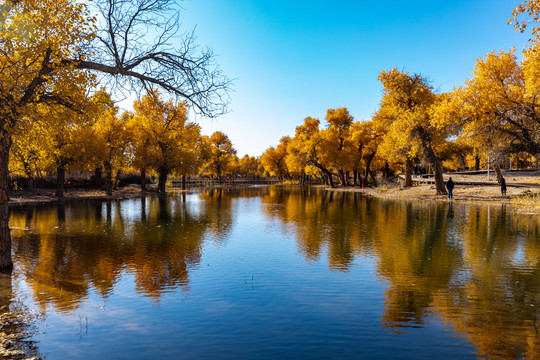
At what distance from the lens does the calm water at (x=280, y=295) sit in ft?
19.1

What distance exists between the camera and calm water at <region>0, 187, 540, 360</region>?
5836 mm

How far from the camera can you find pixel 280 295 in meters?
8.30

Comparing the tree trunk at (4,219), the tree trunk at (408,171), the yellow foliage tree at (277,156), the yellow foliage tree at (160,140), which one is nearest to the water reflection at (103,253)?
the tree trunk at (4,219)

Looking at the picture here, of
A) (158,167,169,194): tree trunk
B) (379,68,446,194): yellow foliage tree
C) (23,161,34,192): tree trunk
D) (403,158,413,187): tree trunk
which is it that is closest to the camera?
(379,68,446,194): yellow foliage tree

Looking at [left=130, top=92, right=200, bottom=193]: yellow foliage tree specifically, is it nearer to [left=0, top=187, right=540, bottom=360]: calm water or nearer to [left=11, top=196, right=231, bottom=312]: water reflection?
[left=11, top=196, right=231, bottom=312]: water reflection

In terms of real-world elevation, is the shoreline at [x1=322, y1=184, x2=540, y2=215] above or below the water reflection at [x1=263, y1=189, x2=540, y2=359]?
above

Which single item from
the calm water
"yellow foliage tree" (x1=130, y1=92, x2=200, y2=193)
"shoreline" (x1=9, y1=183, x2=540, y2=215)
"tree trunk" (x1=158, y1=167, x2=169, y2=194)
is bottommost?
the calm water

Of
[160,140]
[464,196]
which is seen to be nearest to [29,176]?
[160,140]

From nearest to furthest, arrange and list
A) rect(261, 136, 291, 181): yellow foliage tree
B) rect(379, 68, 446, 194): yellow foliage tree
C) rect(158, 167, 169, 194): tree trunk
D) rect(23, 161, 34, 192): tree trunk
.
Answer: rect(379, 68, 446, 194): yellow foliage tree → rect(23, 161, 34, 192): tree trunk → rect(158, 167, 169, 194): tree trunk → rect(261, 136, 291, 181): yellow foliage tree

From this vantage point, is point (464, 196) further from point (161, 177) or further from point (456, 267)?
point (161, 177)

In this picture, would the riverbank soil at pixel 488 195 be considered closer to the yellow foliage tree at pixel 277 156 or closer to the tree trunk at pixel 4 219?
the tree trunk at pixel 4 219

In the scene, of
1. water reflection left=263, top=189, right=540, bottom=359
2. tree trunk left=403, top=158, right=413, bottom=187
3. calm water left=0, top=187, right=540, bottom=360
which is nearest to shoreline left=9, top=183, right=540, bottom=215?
tree trunk left=403, top=158, right=413, bottom=187

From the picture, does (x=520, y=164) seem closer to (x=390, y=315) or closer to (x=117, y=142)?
(x=117, y=142)

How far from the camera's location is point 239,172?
147500 millimetres
